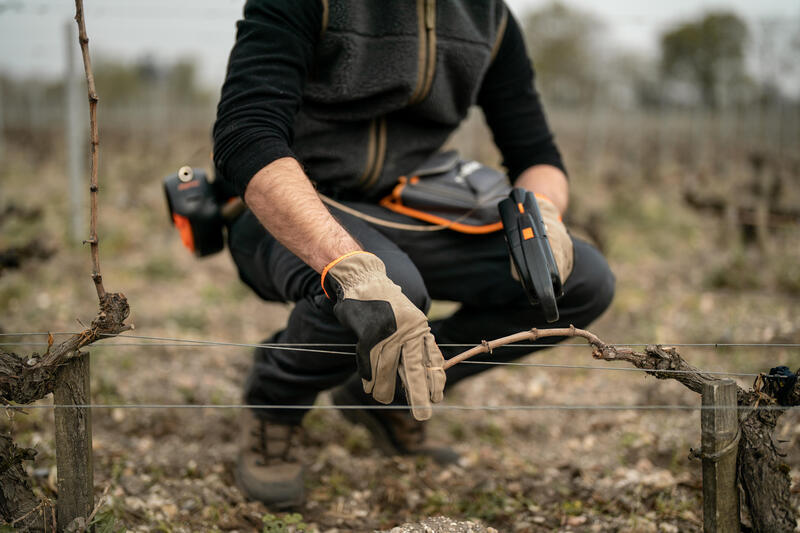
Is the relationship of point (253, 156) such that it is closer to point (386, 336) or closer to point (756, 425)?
point (386, 336)

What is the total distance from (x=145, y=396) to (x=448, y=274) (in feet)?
5.10

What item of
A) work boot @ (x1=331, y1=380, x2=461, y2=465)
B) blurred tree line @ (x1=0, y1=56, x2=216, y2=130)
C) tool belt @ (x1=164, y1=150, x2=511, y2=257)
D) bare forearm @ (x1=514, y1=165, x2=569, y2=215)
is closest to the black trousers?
tool belt @ (x1=164, y1=150, x2=511, y2=257)

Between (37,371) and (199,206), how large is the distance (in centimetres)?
81

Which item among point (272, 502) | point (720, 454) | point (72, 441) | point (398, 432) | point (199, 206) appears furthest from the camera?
point (398, 432)

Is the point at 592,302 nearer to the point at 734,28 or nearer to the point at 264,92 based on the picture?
the point at 264,92

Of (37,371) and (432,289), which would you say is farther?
(432,289)

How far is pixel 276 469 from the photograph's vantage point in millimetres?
1978

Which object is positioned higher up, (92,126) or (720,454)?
(92,126)

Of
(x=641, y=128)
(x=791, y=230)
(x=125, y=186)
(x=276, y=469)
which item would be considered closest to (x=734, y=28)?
(x=641, y=128)

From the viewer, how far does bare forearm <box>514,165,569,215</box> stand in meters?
2.09

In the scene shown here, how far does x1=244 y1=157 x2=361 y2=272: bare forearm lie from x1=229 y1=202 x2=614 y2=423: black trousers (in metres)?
0.21

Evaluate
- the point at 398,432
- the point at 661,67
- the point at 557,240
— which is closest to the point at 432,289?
the point at 557,240

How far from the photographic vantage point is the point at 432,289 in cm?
208

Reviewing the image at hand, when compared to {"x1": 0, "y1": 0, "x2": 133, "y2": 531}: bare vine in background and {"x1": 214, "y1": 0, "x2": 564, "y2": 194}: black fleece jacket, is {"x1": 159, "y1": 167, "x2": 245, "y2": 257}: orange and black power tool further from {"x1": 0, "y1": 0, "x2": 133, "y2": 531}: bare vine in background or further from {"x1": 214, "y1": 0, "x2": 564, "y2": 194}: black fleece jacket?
{"x1": 0, "y1": 0, "x2": 133, "y2": 531}: bare vine in background
